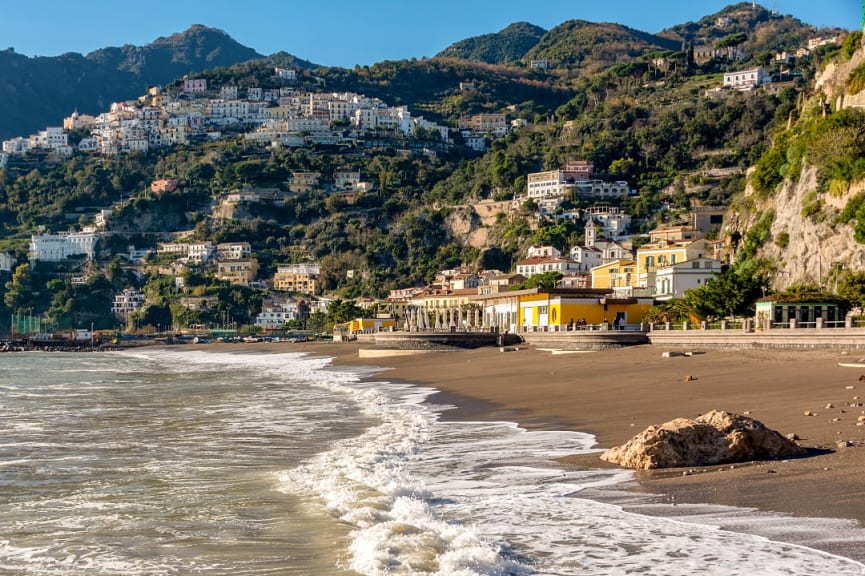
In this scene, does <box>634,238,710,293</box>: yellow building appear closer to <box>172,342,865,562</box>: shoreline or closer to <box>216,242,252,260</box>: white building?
<box>172,342,865,562</box>: shoreline

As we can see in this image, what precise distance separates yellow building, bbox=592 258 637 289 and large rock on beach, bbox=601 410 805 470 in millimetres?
54448

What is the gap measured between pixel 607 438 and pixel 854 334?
12640mm

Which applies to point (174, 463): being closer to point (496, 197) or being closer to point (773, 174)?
point (773, 174)

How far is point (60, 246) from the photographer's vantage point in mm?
151625

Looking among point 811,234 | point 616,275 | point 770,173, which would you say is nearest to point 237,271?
point 616,275

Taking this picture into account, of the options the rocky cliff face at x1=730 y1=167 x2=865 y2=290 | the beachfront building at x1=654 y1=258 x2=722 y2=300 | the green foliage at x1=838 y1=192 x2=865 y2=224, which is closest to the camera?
the green foliage at x1=838 y1=192 x2=865 y2=224

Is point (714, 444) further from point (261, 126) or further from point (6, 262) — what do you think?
point (261, 126)

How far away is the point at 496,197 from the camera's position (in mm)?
132500

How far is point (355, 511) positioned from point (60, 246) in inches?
5917

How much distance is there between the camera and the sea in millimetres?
9219

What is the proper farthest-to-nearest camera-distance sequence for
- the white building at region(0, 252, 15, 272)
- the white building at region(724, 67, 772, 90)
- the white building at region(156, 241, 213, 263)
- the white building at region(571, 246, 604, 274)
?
the white building at region(0, 252, 15, 272)
the white building at region(724, 67, 772, 90)
the white building at region(156, 241, 213, 263)
the white building at region(571, 246, 604, 274)

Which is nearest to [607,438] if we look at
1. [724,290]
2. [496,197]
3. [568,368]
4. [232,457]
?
[232,457]

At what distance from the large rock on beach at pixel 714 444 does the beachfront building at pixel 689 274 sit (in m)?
44.0

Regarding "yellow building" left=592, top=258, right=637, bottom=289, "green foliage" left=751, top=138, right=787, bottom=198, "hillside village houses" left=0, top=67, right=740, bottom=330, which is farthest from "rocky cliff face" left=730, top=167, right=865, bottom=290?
"yellow building" left=592, top=258, right=637, bottom=289
